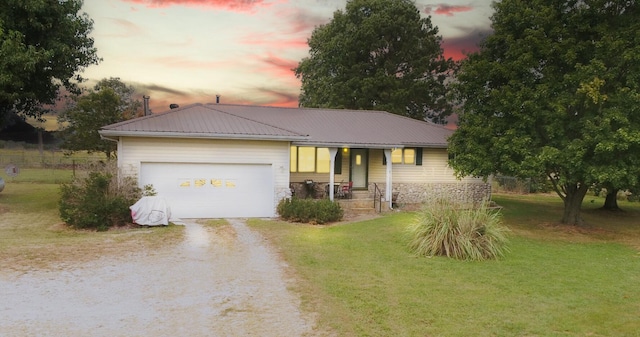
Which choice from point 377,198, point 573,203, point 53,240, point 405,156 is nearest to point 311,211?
point 377,198

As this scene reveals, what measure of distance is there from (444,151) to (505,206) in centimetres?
418

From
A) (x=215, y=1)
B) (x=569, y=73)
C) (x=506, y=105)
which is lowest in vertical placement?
(x=506, y=105)

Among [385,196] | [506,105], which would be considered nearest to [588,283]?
[506,105]

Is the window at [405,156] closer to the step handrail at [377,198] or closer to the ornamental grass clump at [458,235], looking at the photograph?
the step handrail at [377,198]

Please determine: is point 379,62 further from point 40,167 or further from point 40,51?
point 40,167

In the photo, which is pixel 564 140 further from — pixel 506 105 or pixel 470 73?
pixel 470 73

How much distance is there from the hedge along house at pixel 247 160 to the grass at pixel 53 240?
2413mm

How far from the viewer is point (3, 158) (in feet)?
113

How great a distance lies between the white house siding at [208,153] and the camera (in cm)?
1490

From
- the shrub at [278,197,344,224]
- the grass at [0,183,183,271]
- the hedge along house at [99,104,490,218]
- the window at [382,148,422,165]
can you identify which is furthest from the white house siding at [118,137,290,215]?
the window at [382,148,422,165]

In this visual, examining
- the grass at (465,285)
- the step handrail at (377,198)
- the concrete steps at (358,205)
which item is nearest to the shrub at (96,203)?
the grass at (465,285)

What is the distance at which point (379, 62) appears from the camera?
115 ft

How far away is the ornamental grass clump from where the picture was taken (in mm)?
10062

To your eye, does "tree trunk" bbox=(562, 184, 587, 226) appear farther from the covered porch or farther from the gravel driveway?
the gravel driveway
